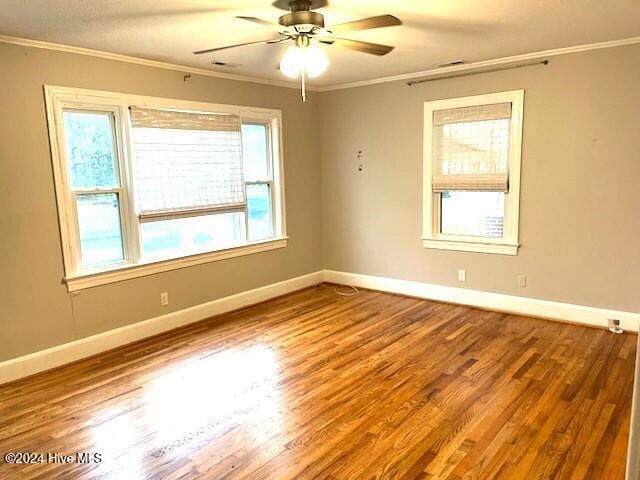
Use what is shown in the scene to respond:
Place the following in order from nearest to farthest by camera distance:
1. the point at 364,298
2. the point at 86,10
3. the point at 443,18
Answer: the point at 86,10, the point at 443,18, the point at 364,298

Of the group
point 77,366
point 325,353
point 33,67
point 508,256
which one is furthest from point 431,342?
point 33,67

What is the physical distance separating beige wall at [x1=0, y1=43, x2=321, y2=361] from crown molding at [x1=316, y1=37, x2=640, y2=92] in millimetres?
1570

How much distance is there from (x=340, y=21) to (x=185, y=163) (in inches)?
80.6

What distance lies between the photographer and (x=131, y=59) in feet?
12.9

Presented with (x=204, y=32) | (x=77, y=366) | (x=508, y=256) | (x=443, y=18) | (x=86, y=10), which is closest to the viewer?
(x=86, y=10)

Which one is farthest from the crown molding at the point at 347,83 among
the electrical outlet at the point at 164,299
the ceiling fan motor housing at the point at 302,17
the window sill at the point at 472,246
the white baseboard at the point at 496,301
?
the white baseboard at the point at 496,301

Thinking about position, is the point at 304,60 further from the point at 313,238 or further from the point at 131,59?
the point at 313,238

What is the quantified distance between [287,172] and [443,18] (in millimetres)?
2804

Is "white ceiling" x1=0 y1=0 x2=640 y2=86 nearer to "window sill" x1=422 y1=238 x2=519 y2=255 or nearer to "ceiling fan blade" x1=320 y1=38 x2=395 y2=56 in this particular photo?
"ceiling fan blade" x1=320 y1=38 x2=395 y2=56

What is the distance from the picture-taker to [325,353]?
3754 mm

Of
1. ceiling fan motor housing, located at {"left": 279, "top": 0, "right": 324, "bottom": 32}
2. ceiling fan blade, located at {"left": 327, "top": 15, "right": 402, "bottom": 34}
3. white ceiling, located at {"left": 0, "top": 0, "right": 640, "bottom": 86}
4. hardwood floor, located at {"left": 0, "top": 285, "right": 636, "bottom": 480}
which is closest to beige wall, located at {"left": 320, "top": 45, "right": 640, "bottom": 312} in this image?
white ceiling, located at {"left": 0, "top": 0, "right": 640, "bottom": 86}

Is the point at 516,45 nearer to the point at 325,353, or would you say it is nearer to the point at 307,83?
the point at 307,83

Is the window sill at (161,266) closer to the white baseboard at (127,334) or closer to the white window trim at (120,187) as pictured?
the white window trim at (120,187)

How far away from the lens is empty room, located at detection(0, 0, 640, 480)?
8.63ft
